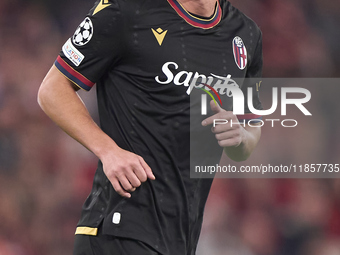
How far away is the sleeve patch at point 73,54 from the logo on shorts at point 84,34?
0.08ft

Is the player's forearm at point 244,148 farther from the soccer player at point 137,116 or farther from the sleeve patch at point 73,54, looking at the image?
the sleeve patch at point 73,54

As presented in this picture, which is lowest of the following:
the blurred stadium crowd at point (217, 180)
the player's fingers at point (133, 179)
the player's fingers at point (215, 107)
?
the blurred stadium crowd at point (217, 180)

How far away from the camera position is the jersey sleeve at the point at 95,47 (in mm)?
1947

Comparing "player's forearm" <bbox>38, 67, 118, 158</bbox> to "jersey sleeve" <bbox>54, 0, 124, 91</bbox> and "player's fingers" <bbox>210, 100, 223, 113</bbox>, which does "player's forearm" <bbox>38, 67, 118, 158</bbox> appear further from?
"player's fingers" <bbox>210, 100, 223, 113</bbox>

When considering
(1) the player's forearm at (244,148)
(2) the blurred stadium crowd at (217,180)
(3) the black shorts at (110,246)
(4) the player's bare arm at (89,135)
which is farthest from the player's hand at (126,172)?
(2) the blurred stadium crowd at (217,180)

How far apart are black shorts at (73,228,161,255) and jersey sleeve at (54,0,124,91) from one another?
1.81 ft

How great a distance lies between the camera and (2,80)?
205 inches

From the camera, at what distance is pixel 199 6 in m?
2.21

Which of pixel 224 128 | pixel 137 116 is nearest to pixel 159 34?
pixel 137 116

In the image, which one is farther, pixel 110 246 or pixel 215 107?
pixel 215 107

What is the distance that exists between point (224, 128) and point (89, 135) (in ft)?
1.63

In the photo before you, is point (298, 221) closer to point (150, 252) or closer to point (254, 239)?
point (254, 239)

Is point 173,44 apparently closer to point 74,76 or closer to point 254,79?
point 74,76

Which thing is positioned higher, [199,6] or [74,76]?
[199,6]
